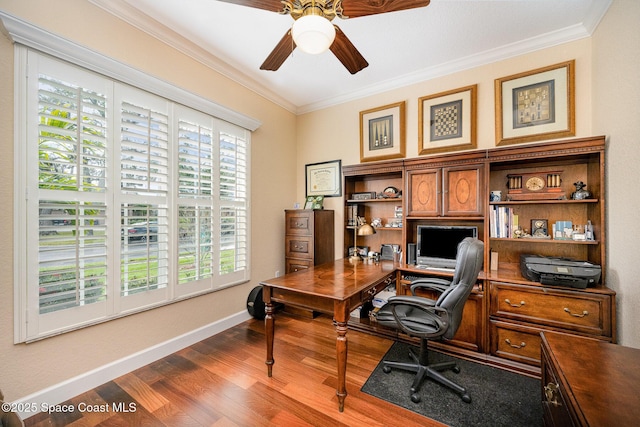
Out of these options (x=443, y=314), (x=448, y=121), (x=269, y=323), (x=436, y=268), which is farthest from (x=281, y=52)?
(x=436, y=268)

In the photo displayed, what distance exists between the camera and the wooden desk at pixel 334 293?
1.73m

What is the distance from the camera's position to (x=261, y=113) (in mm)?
3402

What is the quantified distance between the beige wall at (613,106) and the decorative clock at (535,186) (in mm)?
368

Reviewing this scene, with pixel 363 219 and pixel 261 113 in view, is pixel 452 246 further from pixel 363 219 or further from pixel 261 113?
pixel 261 113

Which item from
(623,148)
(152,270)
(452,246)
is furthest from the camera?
(452,246)

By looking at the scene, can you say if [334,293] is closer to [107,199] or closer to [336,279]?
[336,279]

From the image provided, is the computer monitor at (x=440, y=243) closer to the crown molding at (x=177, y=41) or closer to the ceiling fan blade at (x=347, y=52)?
the ceiling fan blade at (x=347, y=52)

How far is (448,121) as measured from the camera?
287cm

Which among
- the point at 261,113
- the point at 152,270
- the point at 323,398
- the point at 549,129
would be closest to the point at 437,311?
the point at 323,398

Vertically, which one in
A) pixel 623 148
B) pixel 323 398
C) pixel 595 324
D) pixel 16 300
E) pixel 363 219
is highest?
pixel 623 148

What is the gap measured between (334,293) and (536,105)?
105 inches

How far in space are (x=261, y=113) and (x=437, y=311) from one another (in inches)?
121

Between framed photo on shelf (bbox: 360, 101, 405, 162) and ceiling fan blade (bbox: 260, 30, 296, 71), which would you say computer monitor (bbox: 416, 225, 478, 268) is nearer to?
framed photo on shelf (bbox: 360, 101, 405, 162)

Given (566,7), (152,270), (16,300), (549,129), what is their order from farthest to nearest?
(549,129)
(152,270)
(566,7)
(16,300)
